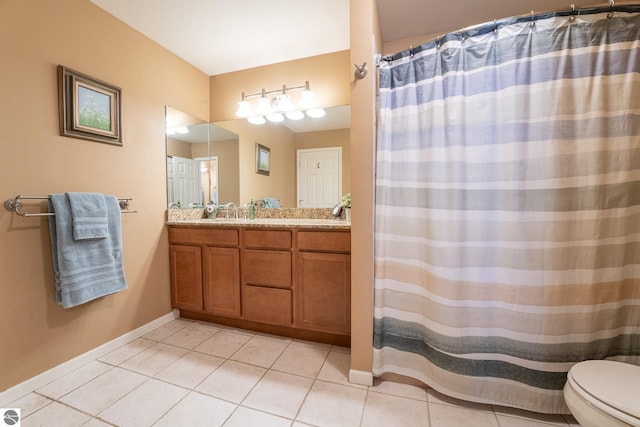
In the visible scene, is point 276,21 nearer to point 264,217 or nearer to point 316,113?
point 316,113

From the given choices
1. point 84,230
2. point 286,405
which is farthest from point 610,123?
point 84,230

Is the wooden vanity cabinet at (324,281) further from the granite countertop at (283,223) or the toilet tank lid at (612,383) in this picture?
the toilet tank lid at (612,383)

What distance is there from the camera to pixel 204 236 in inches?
82.4

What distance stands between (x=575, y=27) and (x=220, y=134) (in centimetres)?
262

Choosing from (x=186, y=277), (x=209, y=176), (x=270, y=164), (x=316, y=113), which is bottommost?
(x=186, y=277)

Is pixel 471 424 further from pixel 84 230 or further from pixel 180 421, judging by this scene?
pixel 84 230

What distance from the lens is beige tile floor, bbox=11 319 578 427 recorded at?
1.19 meters

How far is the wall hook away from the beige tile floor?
1703mm

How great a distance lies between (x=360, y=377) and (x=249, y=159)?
6.86 ft

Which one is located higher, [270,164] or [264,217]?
[270,164]

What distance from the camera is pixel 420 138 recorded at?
1.30m

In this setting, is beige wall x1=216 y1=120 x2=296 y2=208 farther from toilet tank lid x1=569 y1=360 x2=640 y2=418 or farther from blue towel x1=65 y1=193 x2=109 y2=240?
toilet tank lid x1=569 y1=360 x2=640 y2=418

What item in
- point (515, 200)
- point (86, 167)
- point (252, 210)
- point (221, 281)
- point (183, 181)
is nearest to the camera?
point (515, 200)

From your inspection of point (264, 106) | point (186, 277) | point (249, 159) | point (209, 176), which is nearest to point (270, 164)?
point (249, 159)
